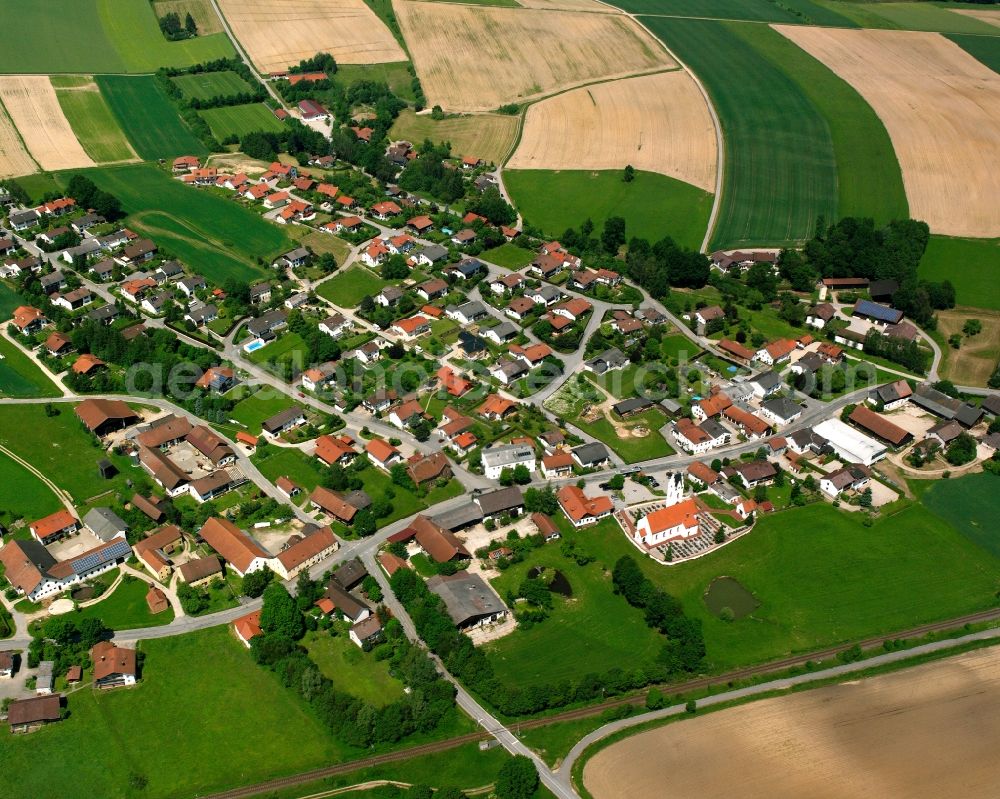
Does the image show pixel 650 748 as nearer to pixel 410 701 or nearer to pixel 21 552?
pixel 410 701

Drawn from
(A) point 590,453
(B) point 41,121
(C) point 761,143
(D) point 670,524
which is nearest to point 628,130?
(C) point 761,143

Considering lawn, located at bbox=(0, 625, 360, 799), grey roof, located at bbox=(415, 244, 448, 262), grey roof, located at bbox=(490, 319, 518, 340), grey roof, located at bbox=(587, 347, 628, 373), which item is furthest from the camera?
grey roof, located at bbox=(415, 244, 448, 262)

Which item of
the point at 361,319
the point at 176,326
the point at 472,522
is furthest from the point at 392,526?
the point at 176,326

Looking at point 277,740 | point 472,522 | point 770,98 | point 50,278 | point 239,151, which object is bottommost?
point 277,740

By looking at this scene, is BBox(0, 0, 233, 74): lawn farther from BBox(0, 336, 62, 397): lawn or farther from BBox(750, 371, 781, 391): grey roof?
BBox(750, 371, 781, 391): grey roof

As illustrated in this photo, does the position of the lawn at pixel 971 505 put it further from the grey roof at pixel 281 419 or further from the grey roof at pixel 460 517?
the grey roof at pixel 281 419

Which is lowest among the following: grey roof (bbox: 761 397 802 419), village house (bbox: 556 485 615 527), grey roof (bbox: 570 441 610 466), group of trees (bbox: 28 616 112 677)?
group of trees (bbox: 28 616 112 677)

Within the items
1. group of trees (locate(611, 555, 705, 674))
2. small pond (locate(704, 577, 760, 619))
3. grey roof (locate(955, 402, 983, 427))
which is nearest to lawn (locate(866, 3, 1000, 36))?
grey roof (locate(955, 402, 983, 427))
